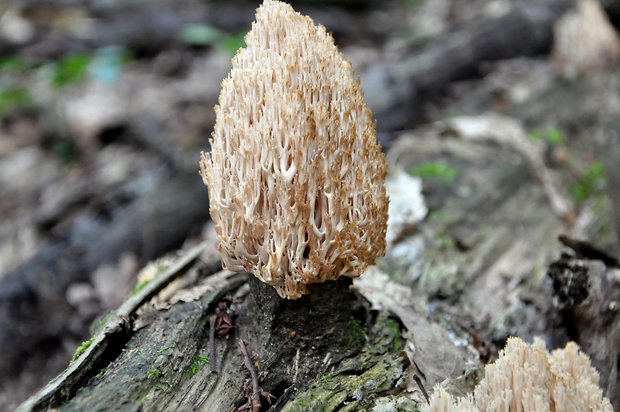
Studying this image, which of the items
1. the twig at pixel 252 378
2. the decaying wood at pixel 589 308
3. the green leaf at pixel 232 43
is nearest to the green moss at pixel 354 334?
the twig at pixel 252 378

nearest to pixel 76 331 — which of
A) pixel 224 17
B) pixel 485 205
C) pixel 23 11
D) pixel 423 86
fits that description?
pixel 485 205

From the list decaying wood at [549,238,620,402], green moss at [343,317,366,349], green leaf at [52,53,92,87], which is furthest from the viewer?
green leaf at [52,53,92,87]

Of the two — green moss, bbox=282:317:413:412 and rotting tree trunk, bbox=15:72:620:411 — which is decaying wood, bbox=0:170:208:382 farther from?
green moss, bbox=282:317:413:412

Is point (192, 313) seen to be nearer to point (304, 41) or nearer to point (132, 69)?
point (304, 41)

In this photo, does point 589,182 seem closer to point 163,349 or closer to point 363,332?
point 363,332

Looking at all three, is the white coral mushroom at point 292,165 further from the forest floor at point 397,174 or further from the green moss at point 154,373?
the forest floor at point 397,174

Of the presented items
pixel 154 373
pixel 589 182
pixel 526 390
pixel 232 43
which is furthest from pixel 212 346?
pixel 232 43

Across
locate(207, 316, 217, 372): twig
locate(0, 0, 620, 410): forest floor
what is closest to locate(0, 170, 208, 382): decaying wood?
locate(0, 0, 620, 410): forest floor
